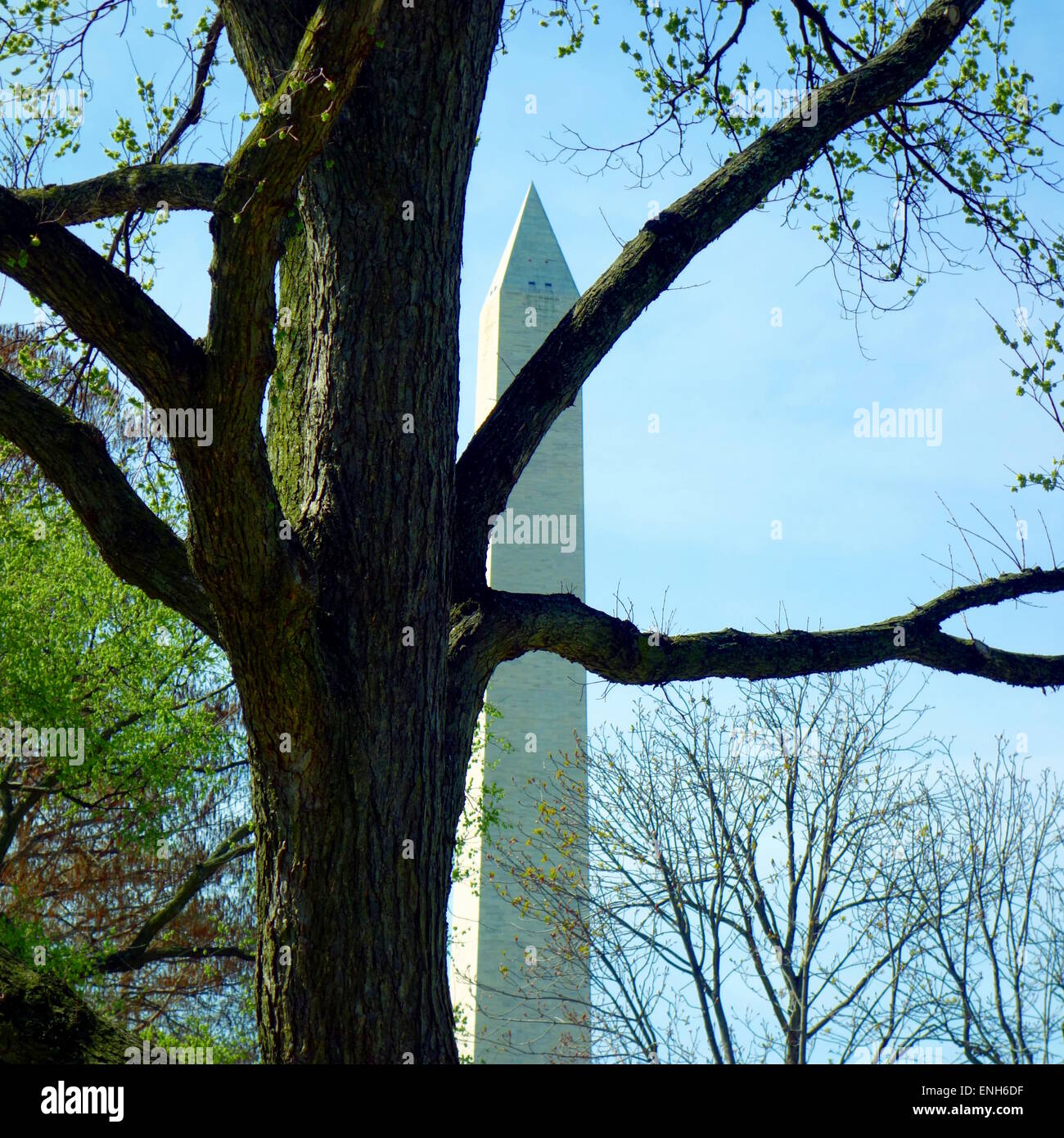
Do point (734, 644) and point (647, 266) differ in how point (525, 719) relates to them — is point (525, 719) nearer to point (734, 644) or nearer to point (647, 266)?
point (734, 644)

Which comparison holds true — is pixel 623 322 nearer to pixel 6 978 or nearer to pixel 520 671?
pixel 6 978

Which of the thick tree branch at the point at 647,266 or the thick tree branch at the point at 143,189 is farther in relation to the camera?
the thick tree branch at the point at 143,189

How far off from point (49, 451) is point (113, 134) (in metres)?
2.52

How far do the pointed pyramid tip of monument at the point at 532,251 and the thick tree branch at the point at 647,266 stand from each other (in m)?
16.5

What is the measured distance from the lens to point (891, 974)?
1373 cm

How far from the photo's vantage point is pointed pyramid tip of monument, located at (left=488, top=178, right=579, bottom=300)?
2197cm

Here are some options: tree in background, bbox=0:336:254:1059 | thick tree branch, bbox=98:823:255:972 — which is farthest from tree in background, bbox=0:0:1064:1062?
thick tree branch, bbox=98:823:255:972

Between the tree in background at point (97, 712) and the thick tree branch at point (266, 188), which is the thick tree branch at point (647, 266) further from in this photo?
the tree in background at point (97, 712)

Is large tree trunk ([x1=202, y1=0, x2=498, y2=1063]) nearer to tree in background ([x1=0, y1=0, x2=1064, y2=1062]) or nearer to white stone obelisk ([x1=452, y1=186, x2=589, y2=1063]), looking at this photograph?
tree in background ([x1=0, y1=0, x2=1064, y2=1062])

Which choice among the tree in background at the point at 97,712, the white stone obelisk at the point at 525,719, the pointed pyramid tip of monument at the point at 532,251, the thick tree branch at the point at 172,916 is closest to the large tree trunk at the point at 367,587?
the tree in background at the point at 97,712

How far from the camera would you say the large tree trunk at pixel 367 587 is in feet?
11.5

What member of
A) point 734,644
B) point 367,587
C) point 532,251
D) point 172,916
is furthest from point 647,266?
point 532,251

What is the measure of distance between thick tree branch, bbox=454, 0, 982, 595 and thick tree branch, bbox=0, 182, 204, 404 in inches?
48.6
